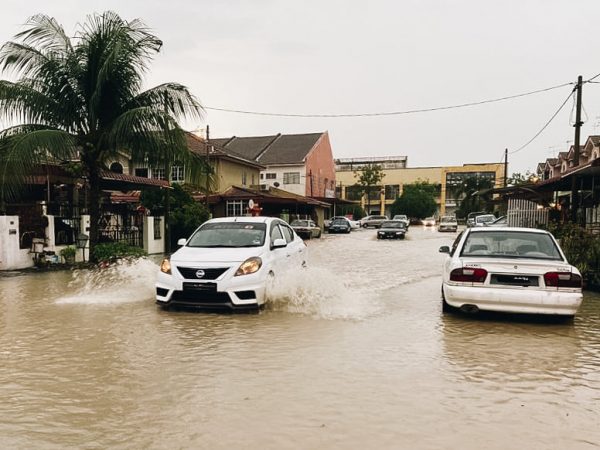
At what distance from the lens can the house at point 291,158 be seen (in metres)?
49.9

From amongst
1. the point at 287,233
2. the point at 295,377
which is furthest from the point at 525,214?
the point at 295,377

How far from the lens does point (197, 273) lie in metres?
8.05

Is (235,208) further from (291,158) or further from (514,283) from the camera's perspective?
(514,283)

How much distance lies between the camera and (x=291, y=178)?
50.0 metres

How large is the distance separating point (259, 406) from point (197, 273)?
3987 millimetres

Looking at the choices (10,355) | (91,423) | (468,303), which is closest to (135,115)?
(10,355)

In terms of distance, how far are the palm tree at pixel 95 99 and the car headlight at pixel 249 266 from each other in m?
7.79

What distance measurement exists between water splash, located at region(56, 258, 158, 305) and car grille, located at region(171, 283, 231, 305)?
6.82 ft

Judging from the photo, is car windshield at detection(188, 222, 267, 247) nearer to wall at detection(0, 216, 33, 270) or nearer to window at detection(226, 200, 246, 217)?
wall at detection(0, 216, 33, 270)

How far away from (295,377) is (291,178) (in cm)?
4531

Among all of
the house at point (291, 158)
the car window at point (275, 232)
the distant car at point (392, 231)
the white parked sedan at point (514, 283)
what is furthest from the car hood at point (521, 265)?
the house at point (291, 158)

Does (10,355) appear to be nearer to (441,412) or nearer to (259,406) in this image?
(259,406)

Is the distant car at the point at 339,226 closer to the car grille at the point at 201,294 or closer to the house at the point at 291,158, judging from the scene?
the house at the point at 291,158

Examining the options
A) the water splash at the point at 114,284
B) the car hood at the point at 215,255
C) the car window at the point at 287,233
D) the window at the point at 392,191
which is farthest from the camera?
the window at the point at 392,191
